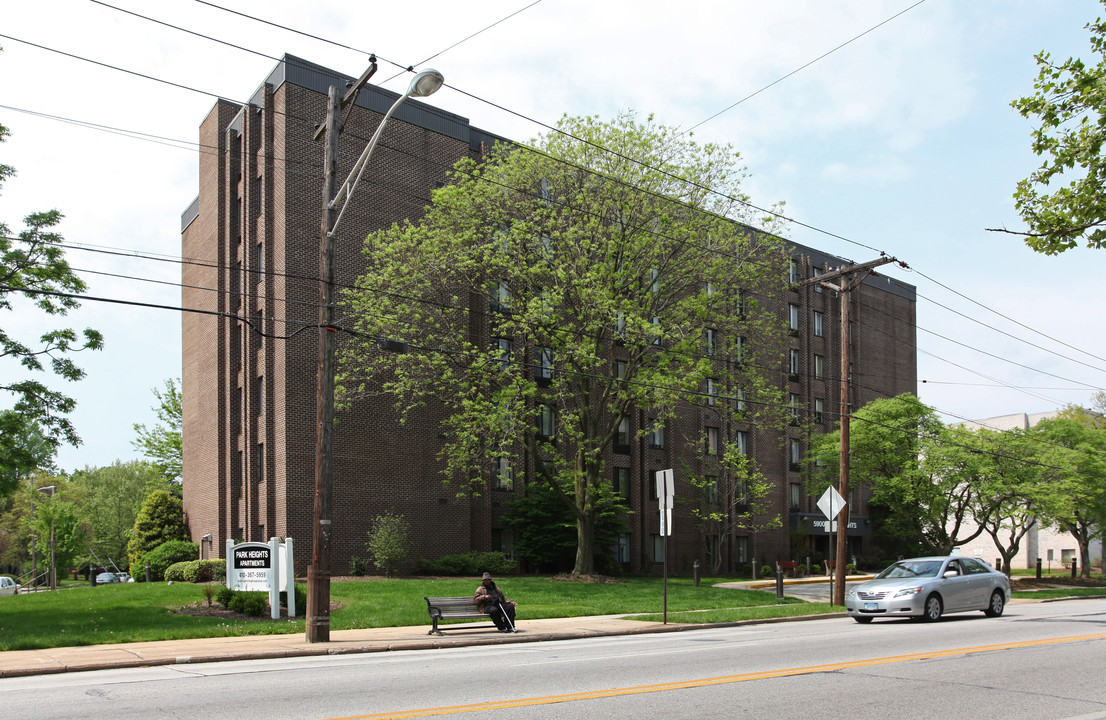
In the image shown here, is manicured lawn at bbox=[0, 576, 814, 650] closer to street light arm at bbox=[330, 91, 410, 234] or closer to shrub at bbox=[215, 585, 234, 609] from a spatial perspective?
shrub at bbox=[215, 585, 234, 609]

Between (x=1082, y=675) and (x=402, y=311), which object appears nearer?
(x=1082, y=675)

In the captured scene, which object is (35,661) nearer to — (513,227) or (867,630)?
(867,630)

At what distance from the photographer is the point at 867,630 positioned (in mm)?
18109

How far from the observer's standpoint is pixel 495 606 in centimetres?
1805

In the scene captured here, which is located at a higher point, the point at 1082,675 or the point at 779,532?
the point at 1082,675

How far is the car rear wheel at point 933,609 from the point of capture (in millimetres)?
20203

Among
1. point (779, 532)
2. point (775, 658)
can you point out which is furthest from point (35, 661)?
point (779, 532)

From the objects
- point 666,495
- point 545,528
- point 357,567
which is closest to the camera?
point 666,495

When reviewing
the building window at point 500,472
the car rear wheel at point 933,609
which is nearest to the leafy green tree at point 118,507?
the building window at point 500,472

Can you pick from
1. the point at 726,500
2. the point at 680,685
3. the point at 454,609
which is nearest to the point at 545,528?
the point at 726,500

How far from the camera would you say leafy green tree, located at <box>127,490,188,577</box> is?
4003cm

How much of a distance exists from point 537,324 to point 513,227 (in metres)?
3.26

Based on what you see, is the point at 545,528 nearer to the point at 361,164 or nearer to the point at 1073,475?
the point at 361,164

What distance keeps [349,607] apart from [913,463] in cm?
A: 3069
